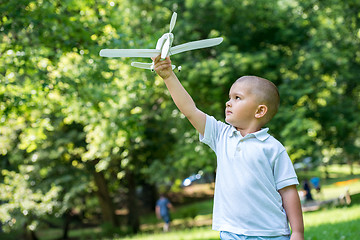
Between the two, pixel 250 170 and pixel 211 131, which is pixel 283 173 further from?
pixel 211 131

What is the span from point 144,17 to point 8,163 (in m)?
8.99

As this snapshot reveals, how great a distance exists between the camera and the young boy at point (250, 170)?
6.71 ft

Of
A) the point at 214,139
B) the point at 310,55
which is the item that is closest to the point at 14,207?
the point at 310,55

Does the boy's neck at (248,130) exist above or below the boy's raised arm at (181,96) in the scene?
below

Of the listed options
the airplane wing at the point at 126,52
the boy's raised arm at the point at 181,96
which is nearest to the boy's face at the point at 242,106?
the boy's raised arm at the point at 181,96

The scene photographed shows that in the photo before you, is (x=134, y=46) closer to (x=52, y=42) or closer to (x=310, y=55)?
(x=52, y=42)

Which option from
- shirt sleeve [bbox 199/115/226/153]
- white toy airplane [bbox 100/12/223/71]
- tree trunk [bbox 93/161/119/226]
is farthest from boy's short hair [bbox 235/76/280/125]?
tree trunk [bbox 93/161/119/226]

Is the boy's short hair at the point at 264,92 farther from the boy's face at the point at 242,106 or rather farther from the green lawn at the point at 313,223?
the green lawn at the point at 313,223

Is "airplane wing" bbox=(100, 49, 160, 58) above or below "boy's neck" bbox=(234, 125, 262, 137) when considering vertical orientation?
above

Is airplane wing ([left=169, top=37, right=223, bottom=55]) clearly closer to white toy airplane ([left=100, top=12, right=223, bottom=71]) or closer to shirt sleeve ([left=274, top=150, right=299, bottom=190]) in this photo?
white toy airplane ([left=100, top=12, right=223, bottom=71])

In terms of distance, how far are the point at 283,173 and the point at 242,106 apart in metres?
0.38

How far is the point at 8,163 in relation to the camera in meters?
18.2

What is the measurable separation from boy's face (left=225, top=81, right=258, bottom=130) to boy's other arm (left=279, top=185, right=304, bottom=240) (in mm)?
382

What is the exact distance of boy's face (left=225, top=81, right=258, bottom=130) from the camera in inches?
85.8
